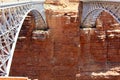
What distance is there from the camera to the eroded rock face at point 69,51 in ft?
192

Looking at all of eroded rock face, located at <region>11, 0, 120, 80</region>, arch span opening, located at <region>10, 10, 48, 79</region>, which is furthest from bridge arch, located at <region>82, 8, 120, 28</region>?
arch span opening, located at <region>10, 10, 48, 79</region>

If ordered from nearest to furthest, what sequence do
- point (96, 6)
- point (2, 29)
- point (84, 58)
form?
point (2, 29) → point (96, 6) → point (84, 58)

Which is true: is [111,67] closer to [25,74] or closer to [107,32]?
[107,32]

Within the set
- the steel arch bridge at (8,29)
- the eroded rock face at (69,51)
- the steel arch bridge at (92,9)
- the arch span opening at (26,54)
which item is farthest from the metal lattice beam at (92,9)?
the steel arch bridge at (8,29)

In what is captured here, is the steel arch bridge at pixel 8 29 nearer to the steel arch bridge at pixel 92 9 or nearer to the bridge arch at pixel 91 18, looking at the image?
the steel arch bridge at pixel 92 9

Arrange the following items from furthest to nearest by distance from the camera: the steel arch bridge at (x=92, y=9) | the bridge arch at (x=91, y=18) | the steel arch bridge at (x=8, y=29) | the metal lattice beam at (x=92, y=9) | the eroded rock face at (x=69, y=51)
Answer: the bridge arch at (x=91, y=18) → the eroded rock face at (x=69, y=51) → the metal lattice beam at (x=92, y=9) → the steel arch bridge at (x=92, y=9) → the steel arch bridge at (x=8, y=29)

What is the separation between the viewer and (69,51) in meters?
59.0

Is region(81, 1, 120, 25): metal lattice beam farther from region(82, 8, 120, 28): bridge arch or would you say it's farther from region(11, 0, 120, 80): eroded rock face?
region(11, 0, 120, 80): eroded rock face

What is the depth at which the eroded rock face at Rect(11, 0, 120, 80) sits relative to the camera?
5844 centimetres

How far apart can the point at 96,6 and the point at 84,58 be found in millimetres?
7074

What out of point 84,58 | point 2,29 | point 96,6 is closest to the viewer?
point 2,29

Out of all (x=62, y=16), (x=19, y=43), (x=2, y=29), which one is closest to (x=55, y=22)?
(x=62, y=16)

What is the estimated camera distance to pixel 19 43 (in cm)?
5866

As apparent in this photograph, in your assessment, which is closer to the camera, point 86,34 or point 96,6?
point 96,6
